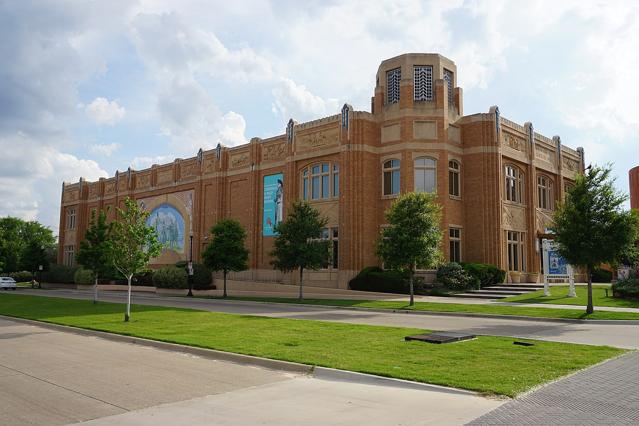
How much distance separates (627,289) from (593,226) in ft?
23.6

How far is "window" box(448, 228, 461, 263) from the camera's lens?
112 feet

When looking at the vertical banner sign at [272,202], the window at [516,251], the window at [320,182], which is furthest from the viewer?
the vertical banner sign at [272,202]

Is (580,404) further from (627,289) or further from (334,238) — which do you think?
(334,238)

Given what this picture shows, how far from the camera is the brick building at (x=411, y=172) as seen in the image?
33.9m

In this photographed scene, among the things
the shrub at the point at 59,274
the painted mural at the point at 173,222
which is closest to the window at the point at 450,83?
the painted mural at the point at 173,222

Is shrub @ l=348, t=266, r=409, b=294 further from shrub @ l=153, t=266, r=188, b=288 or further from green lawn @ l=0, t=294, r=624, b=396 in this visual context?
green lawn @ l=0, t=294, r=624, b=396

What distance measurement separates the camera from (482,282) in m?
31.6

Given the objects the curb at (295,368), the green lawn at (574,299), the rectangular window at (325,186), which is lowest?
the curb at (295,368)

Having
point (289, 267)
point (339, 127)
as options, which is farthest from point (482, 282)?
point (339, 127)

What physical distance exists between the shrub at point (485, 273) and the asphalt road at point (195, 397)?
23.5 m

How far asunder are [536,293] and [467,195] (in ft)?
26.3

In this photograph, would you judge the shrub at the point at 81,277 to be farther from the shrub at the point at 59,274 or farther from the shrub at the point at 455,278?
the shrub at the point at 455,278

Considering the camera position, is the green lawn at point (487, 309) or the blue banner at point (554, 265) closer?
the green lawn at point (487, 309)

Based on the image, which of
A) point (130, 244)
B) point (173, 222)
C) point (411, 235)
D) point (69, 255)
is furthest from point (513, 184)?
point (69, 255)
